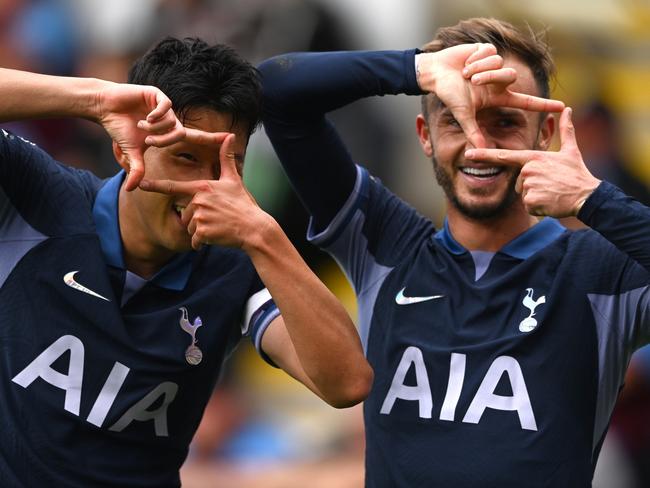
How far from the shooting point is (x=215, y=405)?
750cm

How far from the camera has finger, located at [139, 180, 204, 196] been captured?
3.61 metres

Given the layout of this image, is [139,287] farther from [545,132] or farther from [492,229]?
[545,132]

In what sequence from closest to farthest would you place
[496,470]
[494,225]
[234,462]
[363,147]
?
[496,470], [494,225], [234,462], [363,147]

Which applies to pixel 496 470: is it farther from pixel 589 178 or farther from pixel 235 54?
pixel 235 54

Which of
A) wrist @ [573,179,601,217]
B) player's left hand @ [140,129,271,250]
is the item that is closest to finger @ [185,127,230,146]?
player's left hand @ [140,129,271,250]

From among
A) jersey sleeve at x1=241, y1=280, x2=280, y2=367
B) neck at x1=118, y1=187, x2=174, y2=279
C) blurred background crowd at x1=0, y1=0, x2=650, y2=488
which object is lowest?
blurred background crowd at x1=0, y1=0, x2=650, y2=488

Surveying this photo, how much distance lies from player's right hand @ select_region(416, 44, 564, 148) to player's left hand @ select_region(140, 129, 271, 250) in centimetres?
68

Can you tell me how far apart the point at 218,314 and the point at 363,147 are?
13.6 ft

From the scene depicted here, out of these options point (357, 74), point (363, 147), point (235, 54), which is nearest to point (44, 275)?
point (235, 54)

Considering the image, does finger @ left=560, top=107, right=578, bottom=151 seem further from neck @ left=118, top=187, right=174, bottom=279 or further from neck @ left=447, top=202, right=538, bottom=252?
neck @ left=118, top=187, right=174, bottom=279

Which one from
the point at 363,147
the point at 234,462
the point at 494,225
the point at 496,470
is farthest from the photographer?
the point at 363,147

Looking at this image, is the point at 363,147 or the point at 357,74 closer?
the point at 357,74

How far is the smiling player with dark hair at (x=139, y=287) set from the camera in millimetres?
3656

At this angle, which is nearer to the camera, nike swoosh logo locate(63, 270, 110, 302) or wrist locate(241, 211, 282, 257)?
wrist locate(241, 211, 282, 257)
